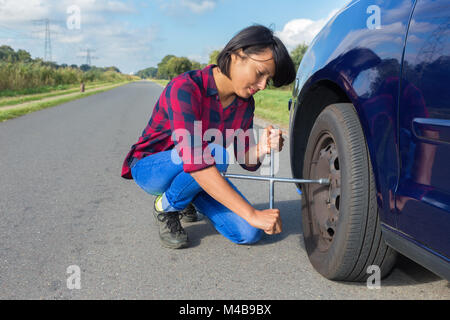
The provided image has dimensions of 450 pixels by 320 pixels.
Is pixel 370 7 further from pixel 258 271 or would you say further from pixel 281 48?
pixel 258 271

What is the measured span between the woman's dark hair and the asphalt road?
100cm

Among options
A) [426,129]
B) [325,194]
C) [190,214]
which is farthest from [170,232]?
[426,129]

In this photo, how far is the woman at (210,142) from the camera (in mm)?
1853

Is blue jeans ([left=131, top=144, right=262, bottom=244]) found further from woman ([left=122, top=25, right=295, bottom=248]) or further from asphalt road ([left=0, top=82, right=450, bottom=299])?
asphalt road ([left=0, top=82, right=450, bottom=299])

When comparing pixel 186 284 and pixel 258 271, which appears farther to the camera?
pixel 258 271

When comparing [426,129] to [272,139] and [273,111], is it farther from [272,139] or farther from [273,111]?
[273,111]

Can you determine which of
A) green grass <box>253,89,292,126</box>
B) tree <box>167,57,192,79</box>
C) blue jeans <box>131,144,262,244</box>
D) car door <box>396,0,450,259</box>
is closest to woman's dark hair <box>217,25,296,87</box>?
blue jeans <box>131,144,262,244</box>

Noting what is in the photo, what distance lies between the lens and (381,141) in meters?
1.48

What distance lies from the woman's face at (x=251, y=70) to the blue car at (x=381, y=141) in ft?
0.91

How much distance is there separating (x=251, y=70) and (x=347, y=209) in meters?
0.76

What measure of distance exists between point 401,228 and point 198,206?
1342 mm

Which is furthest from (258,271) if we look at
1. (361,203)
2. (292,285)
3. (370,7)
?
(370,7)

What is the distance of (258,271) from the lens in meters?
2.06

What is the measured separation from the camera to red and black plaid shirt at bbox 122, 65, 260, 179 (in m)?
1.87
